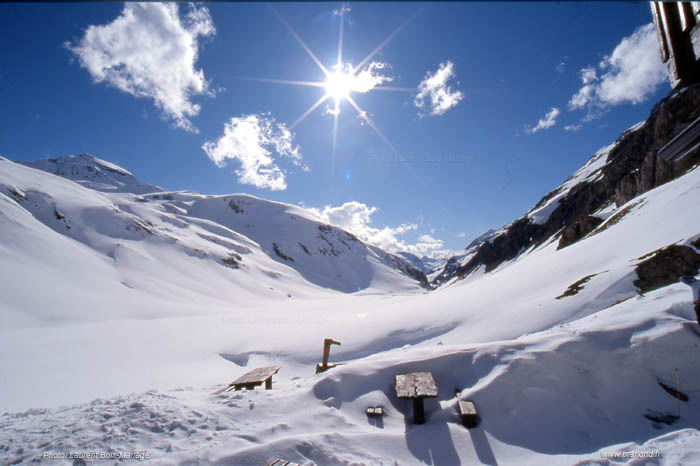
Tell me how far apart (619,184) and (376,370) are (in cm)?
4720

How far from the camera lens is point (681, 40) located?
11.7 feet

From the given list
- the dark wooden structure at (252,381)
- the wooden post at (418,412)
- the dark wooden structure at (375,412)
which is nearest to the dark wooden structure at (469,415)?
the wooden post at (418,412)

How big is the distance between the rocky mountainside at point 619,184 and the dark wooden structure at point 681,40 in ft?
3.37

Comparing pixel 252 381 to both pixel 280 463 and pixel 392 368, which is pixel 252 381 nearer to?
pixel 392 368

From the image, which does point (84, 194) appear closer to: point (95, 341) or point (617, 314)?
point (95, 341)

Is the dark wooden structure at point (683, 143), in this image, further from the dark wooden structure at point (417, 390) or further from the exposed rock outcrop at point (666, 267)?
the exposed rock outcrop at point (666, 267)

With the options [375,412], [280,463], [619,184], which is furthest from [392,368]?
[619,184]

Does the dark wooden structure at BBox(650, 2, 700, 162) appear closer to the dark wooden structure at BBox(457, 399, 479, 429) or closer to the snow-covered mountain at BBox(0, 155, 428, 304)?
the dark wooden structure at BBox(457, 399, 479, 429)

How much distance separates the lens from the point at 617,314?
698 centimetres

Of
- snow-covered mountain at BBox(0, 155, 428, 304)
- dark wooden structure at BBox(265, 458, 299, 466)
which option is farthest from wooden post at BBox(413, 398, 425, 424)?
snow-covered mountain at BBox(0, 155, 428, 304)

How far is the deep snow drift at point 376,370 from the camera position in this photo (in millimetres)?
4336

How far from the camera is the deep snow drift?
434 cm

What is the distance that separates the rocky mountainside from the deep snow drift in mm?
4165

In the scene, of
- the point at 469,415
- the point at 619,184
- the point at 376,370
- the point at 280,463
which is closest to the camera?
the point at 280,463
